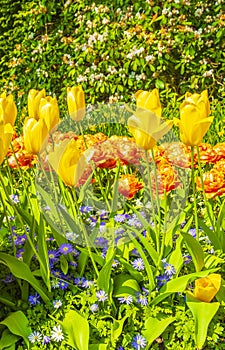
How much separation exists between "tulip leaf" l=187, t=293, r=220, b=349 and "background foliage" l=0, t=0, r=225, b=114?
295 cm

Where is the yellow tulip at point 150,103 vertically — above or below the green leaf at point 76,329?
above

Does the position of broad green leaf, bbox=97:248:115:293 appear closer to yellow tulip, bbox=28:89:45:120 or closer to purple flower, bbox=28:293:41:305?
purple flower, bbox=28:293:41:305

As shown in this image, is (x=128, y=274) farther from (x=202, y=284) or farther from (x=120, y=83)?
(x=120, y=83)

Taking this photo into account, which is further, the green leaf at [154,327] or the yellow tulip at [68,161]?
the green leaf at [154,327]

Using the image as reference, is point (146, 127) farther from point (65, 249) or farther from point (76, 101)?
point (65, 249)

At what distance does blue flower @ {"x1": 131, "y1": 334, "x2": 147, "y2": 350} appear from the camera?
1736 mm

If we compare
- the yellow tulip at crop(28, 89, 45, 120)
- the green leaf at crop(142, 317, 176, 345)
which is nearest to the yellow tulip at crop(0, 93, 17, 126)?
the yellow tulip at crop(28, 89, 45, 120)

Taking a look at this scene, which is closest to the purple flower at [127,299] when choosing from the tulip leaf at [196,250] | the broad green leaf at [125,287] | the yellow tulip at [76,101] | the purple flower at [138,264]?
the broad green leaf at [125,287]

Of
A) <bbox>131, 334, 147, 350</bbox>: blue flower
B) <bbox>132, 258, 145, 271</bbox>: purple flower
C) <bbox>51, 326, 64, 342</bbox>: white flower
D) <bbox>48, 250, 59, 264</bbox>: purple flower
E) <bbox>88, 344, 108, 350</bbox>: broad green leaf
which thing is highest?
<bbox>48, 250, 59, 264</bbox>: purple flower

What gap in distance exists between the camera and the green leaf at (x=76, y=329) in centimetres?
169

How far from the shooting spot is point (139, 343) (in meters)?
1.74

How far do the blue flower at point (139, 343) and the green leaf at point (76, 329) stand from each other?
0.16m

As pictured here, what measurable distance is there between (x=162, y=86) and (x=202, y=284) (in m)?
3.08

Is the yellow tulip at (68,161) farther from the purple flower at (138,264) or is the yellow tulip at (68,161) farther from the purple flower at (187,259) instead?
the purple flower at (187,259)
